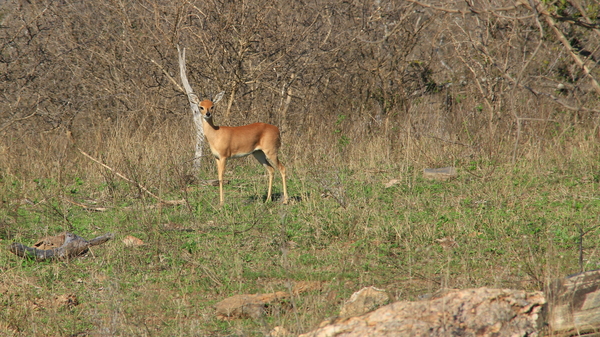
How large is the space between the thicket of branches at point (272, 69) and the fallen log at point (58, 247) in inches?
172

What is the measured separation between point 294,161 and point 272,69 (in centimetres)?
254

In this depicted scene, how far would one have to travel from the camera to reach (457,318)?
3.40m

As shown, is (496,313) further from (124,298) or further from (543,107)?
(543,107)

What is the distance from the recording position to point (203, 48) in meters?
11.0

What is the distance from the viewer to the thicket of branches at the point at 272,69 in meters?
10.8

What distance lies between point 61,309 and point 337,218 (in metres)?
2.69

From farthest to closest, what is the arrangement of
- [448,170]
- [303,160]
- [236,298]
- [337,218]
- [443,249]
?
1. [303,160]
2. [448,170]
3. [337,218]
4. [443,249]
5. [236,298]

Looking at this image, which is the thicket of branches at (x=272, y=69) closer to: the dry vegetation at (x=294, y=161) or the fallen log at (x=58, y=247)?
the dry vegetation at (x=294, y=161)

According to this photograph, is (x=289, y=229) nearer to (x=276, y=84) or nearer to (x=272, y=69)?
(x=276, y=84)

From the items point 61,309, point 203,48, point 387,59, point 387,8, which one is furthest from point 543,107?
point 61,309

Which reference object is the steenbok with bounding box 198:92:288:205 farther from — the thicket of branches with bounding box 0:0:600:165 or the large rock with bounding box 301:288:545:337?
the large rock with bounding box 301:288:545:337

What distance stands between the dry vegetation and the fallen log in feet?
0.37

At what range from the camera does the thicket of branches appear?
10836 mm

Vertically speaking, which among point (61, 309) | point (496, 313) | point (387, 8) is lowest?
point (61, 309)
